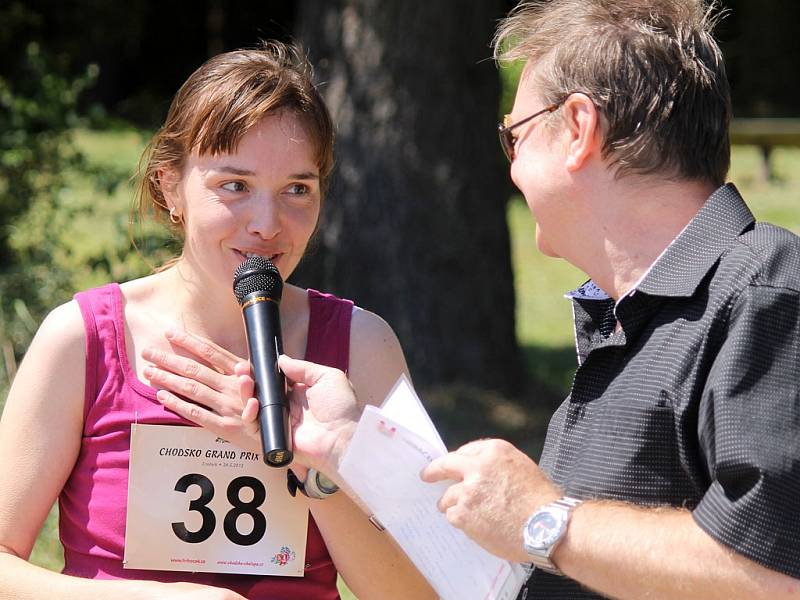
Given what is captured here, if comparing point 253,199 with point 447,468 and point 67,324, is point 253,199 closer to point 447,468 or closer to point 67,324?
point 67,324

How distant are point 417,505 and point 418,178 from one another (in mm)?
4726

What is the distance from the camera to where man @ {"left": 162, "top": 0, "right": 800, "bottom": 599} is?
1.76 m

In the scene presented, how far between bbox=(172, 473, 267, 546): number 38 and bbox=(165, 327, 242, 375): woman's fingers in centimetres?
27

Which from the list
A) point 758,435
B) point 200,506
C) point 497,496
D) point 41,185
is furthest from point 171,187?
point 41,185

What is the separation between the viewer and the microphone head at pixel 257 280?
2.51 m

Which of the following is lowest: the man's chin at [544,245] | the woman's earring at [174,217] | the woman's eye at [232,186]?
the man's chin at [544,245]

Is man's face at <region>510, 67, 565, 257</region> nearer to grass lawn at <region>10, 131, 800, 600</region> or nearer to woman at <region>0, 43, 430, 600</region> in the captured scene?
woman at <region>0, 43, 430, 600</region>

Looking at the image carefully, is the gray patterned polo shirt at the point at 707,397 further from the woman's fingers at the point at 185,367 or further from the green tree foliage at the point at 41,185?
the green tree foliage at the point at 41,185

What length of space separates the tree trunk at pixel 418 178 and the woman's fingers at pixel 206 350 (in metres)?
3.99

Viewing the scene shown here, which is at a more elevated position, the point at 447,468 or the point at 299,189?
the point at 299,189

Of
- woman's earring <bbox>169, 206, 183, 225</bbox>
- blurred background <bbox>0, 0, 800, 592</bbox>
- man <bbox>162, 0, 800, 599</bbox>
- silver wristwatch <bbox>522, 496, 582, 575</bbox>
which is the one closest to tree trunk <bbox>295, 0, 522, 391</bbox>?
blurred background <bbox>0, 0, 800, 592</bbox>

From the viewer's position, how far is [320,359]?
283cm

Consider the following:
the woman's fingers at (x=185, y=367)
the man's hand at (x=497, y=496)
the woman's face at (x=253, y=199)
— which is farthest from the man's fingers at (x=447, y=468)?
the woman's face at (x=253, y=199)

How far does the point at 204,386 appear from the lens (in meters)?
2.59
